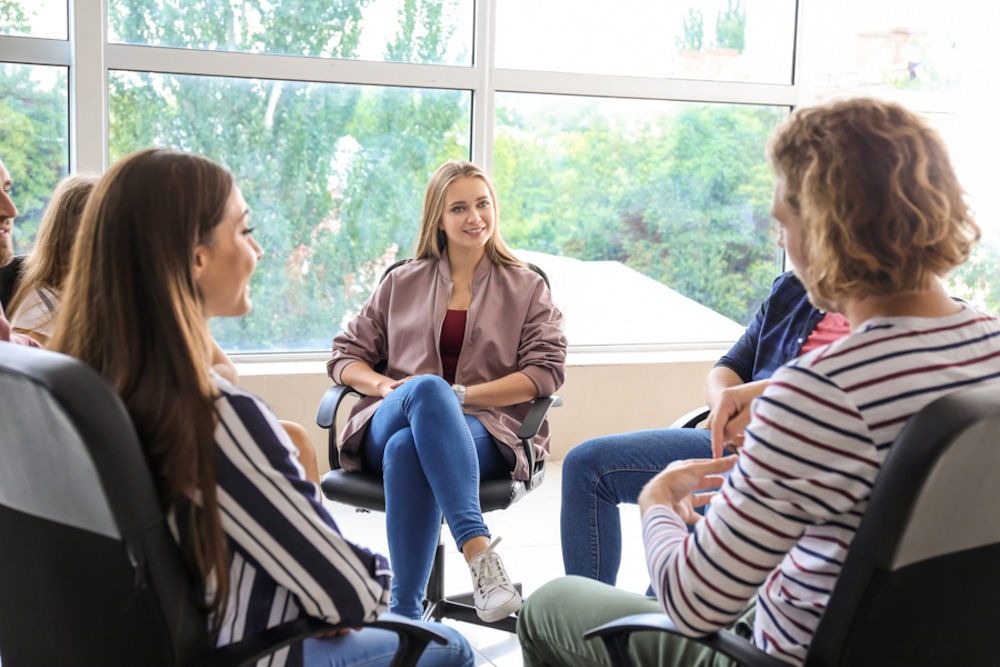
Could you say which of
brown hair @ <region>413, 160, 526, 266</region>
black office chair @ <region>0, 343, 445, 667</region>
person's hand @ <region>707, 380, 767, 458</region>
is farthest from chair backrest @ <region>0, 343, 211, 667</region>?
brown hair @ <region>413, 160, 526, 266</region>

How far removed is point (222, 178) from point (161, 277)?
0.57ft

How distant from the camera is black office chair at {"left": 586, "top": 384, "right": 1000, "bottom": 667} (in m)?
1.15

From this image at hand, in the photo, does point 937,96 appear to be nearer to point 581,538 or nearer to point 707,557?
point 581,538

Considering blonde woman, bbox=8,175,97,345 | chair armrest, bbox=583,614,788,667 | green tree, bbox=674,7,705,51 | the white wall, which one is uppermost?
green tree, bbox=674,7,705,51

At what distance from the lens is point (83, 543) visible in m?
1.22

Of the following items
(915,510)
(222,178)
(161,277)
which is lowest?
Answer: (915,510)

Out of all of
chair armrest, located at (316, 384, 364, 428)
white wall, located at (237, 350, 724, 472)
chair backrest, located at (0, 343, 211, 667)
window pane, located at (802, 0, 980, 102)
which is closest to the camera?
chair backrest, located at (0, 343, 211, 667)

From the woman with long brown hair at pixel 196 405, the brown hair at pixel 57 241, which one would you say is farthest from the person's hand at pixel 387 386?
the woman with long brown hair at pixel 196 405

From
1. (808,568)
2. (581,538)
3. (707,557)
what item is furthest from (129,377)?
(581,538)

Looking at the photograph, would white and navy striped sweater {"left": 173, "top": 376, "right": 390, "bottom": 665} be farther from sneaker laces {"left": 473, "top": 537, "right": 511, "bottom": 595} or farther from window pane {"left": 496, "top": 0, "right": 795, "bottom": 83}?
window pane {"left": 496, "top": 0, "right": 795, "bottom": 83}

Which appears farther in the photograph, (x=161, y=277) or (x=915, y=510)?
(x=161, y=277)

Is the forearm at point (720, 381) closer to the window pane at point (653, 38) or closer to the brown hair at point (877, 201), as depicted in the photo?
the brown hair at point (877, 201)

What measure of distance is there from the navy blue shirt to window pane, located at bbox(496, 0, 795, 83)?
243 centimetres

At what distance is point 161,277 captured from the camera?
1291 millimetres
